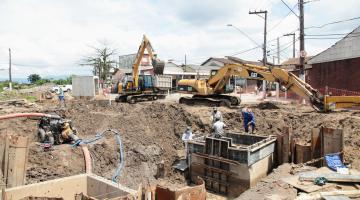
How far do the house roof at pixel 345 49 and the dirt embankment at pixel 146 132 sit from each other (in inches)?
263

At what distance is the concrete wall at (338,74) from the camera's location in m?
19.8

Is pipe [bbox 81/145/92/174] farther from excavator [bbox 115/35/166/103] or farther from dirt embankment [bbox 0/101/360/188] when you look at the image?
excavator [bbox 115/35/166/103]

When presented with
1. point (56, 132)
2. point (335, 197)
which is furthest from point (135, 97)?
point (335, 197)

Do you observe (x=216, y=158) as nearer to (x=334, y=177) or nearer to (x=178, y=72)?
(x=334, y=177)

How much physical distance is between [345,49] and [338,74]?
1650 millimetres

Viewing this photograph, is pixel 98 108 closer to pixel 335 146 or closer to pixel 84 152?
pixel 84 152

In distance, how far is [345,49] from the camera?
20.6m

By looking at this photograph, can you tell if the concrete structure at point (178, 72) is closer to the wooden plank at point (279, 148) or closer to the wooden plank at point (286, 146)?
the wooden plank at point (279, 148)

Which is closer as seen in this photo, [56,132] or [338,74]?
[56,132]

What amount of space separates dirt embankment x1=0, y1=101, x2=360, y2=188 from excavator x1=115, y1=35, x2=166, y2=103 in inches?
104

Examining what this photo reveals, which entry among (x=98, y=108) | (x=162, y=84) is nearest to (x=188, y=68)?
(x=162, y=84)

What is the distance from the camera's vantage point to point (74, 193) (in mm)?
7094

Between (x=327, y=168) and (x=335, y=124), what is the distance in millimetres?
4079

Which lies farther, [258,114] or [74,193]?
[258,114]
